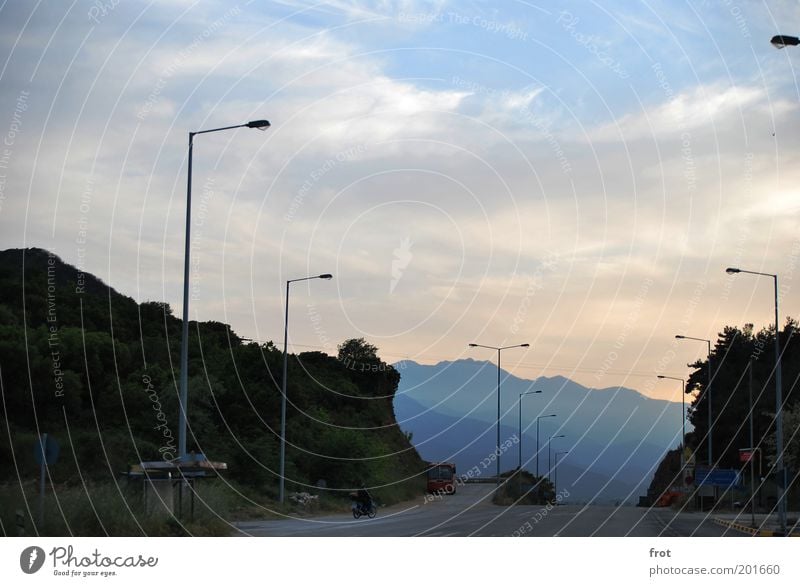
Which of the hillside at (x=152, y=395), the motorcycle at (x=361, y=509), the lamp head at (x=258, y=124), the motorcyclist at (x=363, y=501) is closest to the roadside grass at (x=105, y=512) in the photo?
the lamp head at (x=258, y=124)

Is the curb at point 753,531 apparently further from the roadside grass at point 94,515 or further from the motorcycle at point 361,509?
the roadside grass at point 94,515

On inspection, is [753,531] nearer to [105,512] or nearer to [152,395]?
[105,512]

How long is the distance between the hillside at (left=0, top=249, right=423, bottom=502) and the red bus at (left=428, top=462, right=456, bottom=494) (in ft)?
51.8

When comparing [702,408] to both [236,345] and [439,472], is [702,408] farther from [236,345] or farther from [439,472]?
[236,345]

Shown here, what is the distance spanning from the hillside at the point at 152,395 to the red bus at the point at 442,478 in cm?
1580

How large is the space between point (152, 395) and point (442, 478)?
36.1m

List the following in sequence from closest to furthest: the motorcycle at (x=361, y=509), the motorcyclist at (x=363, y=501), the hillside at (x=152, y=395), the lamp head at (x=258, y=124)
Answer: the lamp head at (x=258, y=124) < the motorcycle at (x=361, y=509) < the motorcyclist at (x=363, y=501) < the hillside at (x=152, y=395)

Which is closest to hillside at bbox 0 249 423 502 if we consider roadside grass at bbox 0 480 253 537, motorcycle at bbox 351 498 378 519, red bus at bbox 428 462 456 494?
motorcycle at bbox 351 498 378 519

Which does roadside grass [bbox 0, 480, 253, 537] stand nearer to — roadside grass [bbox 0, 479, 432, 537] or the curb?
roadside grass [bbox 0, 479, 432, 537]

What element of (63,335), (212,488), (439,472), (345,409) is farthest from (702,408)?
(212,488)

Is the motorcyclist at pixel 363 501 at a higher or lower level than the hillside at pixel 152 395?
lower

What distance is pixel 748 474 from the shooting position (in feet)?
220

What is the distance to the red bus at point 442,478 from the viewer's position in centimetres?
7506
